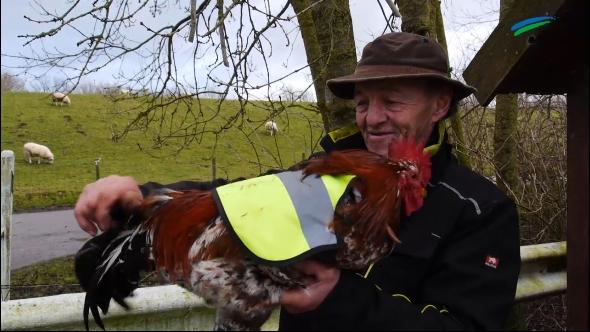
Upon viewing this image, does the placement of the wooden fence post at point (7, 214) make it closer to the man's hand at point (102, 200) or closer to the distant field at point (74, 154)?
the man's hand at point (102, 200)

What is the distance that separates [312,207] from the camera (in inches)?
54.1

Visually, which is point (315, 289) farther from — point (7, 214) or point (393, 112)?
point (7, 214)

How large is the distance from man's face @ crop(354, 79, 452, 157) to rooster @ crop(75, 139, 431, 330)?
0.58 feet

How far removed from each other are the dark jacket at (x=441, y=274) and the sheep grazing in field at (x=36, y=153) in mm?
19006

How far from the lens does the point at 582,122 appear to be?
1416 mm

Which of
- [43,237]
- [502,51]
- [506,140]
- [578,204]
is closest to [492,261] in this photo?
[578,204]

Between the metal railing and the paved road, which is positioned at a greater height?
the metal railing

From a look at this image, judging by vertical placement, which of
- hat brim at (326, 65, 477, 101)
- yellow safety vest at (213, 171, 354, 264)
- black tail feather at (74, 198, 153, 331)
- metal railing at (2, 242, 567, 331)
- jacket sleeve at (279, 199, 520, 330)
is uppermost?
hat brim at (326, 65, 477, 101)

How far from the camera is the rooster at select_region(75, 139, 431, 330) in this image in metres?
1.40

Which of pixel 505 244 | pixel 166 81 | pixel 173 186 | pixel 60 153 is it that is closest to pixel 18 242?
pixel 166 81

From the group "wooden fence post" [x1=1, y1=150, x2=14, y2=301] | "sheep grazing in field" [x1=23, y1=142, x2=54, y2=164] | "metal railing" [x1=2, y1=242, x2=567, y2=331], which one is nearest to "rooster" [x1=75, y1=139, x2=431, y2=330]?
"metal railing" [x1=2, y1=242, x2=567, y2=331]

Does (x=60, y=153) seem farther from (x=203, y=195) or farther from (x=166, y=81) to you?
(x=203, y=195)

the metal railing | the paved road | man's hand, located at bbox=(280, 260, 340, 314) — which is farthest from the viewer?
the paved road

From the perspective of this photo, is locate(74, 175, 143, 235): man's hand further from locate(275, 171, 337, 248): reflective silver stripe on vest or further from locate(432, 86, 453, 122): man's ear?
locate(432, 86, 453, 122): man's ear
